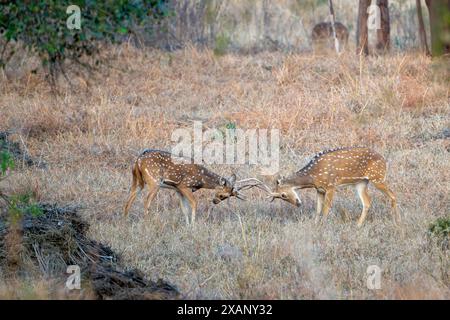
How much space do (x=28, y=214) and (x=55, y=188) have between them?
309cm

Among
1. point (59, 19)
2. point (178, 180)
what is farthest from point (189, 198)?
point (59, 19)

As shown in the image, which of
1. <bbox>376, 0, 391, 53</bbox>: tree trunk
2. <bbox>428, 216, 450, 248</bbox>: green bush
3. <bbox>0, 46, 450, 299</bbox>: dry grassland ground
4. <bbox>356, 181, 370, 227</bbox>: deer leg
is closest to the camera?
<bbox>0, 46, 450, 299</bbox>: dry grassland ground

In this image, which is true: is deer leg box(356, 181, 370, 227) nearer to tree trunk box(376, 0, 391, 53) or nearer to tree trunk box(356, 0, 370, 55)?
tree trunk box(356, 0, 370, 55)

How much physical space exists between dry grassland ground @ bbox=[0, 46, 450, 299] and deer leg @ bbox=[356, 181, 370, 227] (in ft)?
0.55

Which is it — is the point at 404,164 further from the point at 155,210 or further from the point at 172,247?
the point at 172,247

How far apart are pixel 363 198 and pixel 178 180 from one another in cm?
239

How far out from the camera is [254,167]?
1400 centimetres

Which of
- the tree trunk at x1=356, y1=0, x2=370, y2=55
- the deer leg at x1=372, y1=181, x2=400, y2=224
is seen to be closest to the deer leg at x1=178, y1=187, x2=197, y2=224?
the deer leg at x1=372, y1=181, x2=400, y2=224

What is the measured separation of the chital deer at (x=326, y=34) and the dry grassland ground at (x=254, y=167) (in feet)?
8.74

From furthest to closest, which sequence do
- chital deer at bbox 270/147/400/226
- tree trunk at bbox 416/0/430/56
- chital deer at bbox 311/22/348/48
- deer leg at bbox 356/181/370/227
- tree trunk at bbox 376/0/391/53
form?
chital deer at bbox 311/22/348/48 < tree trunk at bbox 376/0/391/53 < tree trunk at bbox 416/0/430/56 < chital deer at bbox 270/147/400/226 < deer leg at bbox 356/181/370/227

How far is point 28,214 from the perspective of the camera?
380 inches

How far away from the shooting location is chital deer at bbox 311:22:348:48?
22.7 metres

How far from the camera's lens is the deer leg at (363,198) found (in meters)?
11.3
